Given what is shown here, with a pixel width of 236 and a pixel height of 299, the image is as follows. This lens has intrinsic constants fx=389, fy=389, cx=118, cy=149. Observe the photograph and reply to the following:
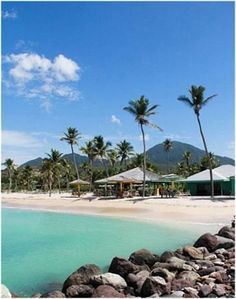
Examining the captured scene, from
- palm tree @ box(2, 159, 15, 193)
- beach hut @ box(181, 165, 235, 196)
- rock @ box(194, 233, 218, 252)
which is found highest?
palm tree @ box(2, 159, 15, 193)

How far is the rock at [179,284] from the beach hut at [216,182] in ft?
94.2

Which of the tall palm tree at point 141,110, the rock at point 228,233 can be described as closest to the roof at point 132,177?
the tall palm tree at point 141,110

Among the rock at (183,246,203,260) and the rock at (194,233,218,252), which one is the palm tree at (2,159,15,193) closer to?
the rock at (194,233,218,252)

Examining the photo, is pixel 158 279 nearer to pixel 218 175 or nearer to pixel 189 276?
pixel 189 276

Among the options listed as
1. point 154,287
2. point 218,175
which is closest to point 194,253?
point 154,287

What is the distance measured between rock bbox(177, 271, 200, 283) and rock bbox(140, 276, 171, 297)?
0.65m

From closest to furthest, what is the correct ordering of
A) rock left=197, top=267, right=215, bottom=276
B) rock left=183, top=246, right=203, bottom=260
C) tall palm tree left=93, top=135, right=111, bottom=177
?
rock left=197, top=267, right=215, bottom=276 < rock left=183, top=246, right=203, bottom=260 < tall palm tree left=93, top=135, right=111, bottom=177

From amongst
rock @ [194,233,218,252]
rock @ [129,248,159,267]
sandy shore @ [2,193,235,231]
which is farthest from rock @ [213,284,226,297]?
sandy shore @ [2,193,235,231]

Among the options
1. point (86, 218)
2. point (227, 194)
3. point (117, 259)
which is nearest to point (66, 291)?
point (117, 259)

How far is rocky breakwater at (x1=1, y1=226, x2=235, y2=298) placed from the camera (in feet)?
22.7

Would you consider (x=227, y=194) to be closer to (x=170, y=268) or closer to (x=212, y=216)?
(x=212, y=216)

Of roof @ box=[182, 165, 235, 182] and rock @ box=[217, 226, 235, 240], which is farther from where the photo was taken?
roof @ box=[182, 165, 235, 182]

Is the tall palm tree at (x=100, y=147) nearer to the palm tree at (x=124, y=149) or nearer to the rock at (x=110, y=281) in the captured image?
the palm tree at (x=124, y=149)

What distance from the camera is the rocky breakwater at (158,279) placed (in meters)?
6.93
